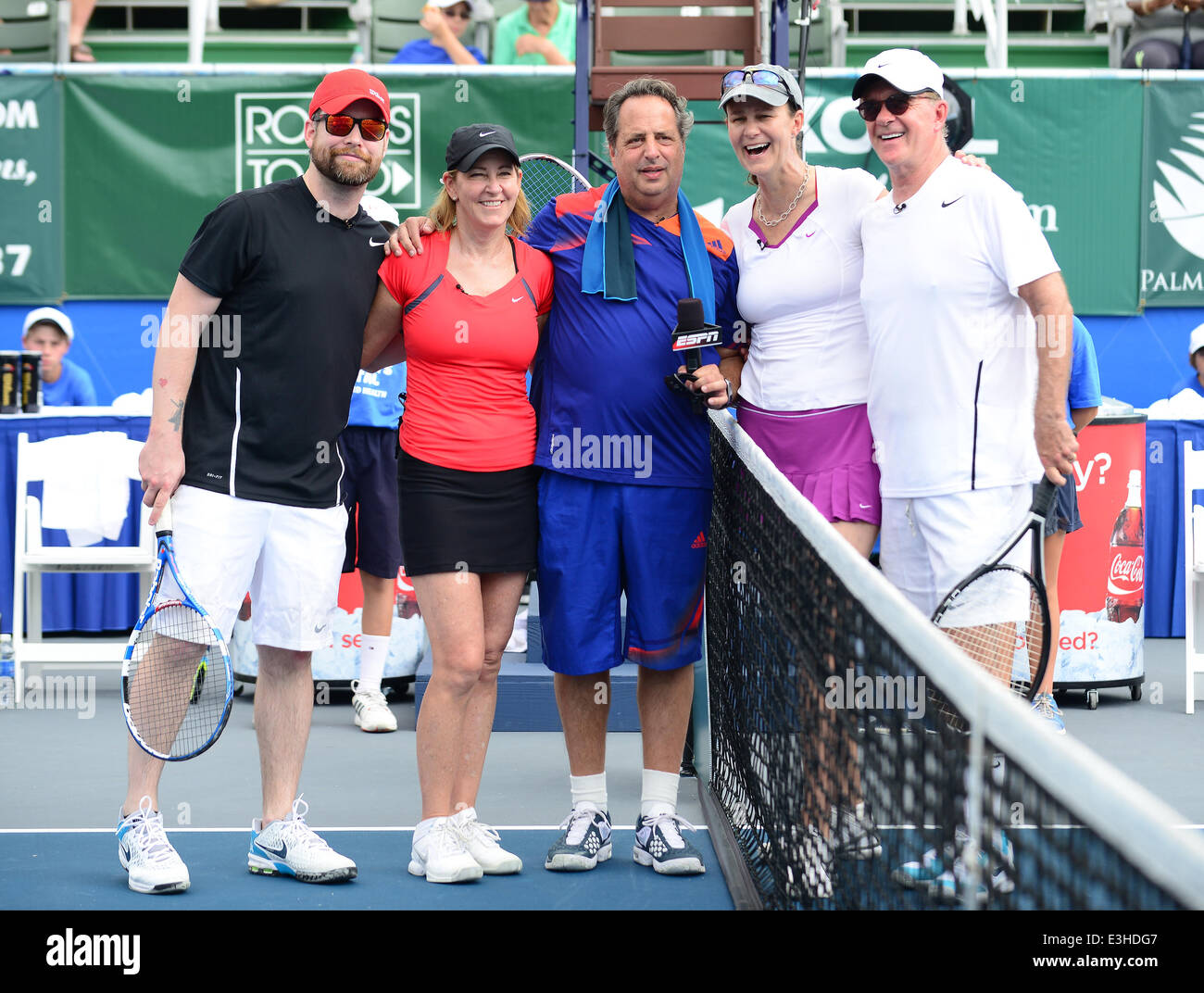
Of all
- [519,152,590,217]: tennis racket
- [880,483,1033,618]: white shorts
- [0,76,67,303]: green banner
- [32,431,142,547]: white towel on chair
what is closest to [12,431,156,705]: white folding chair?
[32,431,142,547]: white towel on chair

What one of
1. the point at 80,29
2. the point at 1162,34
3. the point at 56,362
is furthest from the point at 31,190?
the point at 1162,34

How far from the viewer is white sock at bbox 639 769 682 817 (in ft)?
11.6

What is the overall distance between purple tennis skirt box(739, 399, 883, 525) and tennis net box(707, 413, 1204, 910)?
0.13 metres

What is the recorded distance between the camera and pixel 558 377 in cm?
340

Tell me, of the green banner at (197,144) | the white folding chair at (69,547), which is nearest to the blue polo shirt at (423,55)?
the green banner at (197,144)

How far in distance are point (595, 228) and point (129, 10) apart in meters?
9.24

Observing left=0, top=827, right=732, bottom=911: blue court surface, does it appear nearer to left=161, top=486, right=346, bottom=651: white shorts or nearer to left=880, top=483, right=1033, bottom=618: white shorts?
left=161, top=486, right=346, bottom=651: white shorts

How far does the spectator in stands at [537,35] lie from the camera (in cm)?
987

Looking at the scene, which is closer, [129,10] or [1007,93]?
[1007,93]

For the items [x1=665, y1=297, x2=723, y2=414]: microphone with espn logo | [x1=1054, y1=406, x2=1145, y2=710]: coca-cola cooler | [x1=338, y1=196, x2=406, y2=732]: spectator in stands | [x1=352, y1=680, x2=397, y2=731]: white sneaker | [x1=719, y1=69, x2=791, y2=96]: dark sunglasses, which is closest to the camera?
[x1=665, y1=297, x2=723, y2=414]: microphone with espn logo

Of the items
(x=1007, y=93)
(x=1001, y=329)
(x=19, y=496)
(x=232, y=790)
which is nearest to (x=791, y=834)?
(x=1001, y=329)

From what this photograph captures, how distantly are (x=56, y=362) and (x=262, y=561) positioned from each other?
17.5 feet
